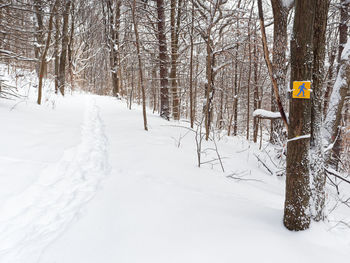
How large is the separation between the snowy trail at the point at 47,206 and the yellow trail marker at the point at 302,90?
2.30 m

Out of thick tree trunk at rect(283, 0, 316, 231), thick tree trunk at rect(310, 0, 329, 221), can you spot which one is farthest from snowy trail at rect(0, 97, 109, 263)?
thick tree trunk at rect(310, 0, 329, 221)

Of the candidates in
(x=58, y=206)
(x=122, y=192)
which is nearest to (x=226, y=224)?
(x=122, y=192)

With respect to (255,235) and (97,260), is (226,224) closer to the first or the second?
(255,235)

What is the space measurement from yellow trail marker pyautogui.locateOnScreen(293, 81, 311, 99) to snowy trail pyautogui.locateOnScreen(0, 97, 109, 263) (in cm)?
230

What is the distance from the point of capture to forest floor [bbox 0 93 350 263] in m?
1.53

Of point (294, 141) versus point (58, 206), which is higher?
A: point (294, 141)

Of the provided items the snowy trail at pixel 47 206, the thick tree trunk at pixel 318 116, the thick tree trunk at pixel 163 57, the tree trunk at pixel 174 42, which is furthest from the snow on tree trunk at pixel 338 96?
the thick tree trunk at pixel 163 57

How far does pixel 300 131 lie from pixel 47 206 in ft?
8.46

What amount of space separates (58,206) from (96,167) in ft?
3.77

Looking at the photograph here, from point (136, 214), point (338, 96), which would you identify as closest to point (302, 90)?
point (338, 96)

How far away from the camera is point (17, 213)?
2029 millimetres

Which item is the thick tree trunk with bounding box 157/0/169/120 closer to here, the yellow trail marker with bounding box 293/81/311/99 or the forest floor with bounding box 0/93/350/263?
the forest floor with bounding box 0/93/350/263

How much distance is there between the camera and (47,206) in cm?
219

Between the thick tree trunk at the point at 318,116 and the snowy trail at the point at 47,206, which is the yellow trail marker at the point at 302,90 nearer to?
the thick tree trunk at the point at 318,116
